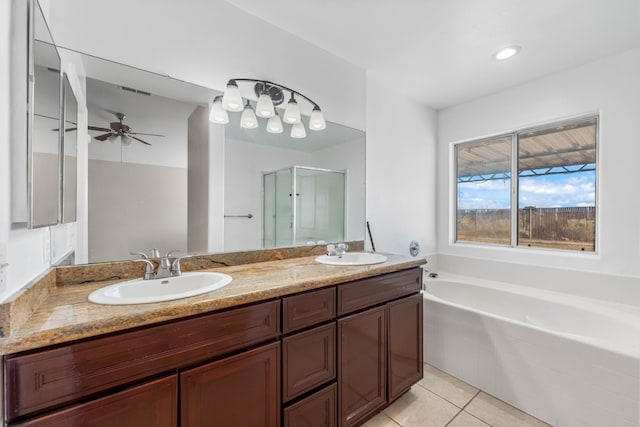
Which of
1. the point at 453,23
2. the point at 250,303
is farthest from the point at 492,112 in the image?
the point at 250,303

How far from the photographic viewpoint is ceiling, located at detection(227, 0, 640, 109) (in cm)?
166

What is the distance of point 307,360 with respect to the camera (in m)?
1.28

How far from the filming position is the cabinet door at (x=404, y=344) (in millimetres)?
1685

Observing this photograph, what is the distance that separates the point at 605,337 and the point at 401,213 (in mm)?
1741

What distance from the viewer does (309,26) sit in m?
1.87

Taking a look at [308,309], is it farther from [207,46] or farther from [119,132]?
[207,46]

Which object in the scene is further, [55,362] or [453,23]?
[453,23]

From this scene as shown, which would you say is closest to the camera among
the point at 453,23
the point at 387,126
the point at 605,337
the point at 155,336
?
the point at 155,336

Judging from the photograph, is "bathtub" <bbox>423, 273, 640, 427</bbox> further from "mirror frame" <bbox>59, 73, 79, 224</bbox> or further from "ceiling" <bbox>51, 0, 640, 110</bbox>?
"mirror frame" <bbox>59, 73, 79, 224</bbox>

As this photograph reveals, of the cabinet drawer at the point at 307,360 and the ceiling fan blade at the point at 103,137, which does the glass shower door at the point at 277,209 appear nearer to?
the cabinet drawer at the point at 307,360

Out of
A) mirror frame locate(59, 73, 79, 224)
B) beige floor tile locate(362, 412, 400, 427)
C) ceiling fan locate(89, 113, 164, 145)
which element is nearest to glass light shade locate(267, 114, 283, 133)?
ceiling fan locate(89, 113, 164, 145)

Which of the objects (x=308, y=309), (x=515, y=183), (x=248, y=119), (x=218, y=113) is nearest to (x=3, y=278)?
(x=308, y=309)

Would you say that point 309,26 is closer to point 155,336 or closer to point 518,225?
point 155,336

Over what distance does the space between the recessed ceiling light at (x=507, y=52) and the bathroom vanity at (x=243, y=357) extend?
1777mm
